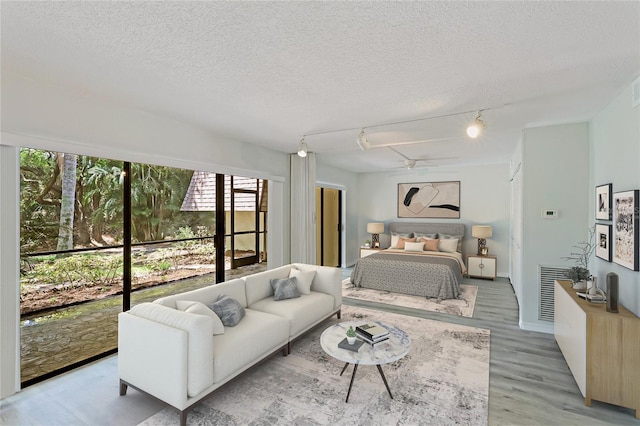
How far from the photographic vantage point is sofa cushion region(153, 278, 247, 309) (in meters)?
2.61

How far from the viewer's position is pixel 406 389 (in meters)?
2.51

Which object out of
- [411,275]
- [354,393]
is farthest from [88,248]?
[411,275]

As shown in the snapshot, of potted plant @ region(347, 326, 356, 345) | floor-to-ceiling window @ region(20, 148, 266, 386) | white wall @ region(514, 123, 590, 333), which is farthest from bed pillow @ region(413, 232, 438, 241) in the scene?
floor-to-ceiling window @ region(20, 148, 266, 386)

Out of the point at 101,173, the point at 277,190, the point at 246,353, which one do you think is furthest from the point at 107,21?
the point at 277,190

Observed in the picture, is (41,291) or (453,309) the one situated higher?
(41,291)

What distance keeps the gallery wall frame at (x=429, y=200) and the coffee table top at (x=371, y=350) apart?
523 cm

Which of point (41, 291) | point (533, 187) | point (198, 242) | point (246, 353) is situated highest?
point (533, 187)

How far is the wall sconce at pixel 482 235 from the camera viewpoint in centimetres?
639

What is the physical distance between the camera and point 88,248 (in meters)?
3.15

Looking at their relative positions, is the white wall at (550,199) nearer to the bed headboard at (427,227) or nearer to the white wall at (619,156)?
the white wall at (619,156)

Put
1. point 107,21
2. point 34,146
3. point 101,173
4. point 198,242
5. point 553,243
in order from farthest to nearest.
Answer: point 198,242 < point 553,243 < point 101,173 < point 34,146 < point 107,21

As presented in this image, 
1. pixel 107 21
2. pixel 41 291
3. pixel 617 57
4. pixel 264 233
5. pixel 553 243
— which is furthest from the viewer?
pixel 264 233

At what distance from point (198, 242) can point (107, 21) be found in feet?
9.95

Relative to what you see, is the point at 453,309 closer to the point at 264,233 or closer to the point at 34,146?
the point at 264,233
